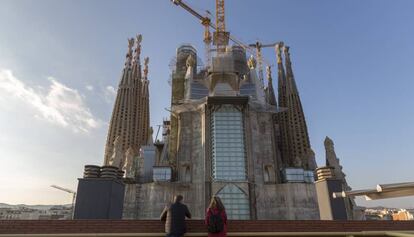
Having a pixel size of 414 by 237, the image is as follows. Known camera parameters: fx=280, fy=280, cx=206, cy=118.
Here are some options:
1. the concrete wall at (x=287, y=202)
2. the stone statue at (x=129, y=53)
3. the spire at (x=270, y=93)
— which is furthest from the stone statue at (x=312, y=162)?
the stone statue at (x=129, y=53)

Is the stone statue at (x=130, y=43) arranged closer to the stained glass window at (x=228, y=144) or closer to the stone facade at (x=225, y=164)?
the stone facade at (x=225, y=164)

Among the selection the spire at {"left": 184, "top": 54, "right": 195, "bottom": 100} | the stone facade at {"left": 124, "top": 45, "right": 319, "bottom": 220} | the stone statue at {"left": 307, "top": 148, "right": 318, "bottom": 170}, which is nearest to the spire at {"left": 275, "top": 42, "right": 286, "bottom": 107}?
the stone statue at {"left": 307, "top": 148, "right": 318, "bottom": 170}

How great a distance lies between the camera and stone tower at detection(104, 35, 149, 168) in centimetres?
6338

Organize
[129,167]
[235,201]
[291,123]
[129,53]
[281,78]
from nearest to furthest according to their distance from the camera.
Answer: [235,201]
[129,167]
[291,123]
[281,78]
[129,53]

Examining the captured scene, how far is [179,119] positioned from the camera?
39.8 metres

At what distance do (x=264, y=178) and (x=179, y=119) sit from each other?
14121mm

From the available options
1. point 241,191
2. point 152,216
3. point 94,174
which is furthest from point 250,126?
point 94,174

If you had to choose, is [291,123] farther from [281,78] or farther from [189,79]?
[189,79]

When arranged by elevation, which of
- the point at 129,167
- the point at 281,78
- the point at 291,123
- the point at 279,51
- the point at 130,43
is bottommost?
the point at 129,167

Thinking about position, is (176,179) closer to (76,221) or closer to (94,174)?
(94,174)

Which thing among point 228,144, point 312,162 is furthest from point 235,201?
point 312,162

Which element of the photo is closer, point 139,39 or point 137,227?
point 137,227

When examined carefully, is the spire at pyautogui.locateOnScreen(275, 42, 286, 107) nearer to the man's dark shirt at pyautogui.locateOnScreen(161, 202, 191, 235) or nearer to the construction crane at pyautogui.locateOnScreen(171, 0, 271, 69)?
the construction crane at pyautogui.locateOnScreen(171, 0, 271, 69)

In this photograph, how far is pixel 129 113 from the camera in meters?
66.0
